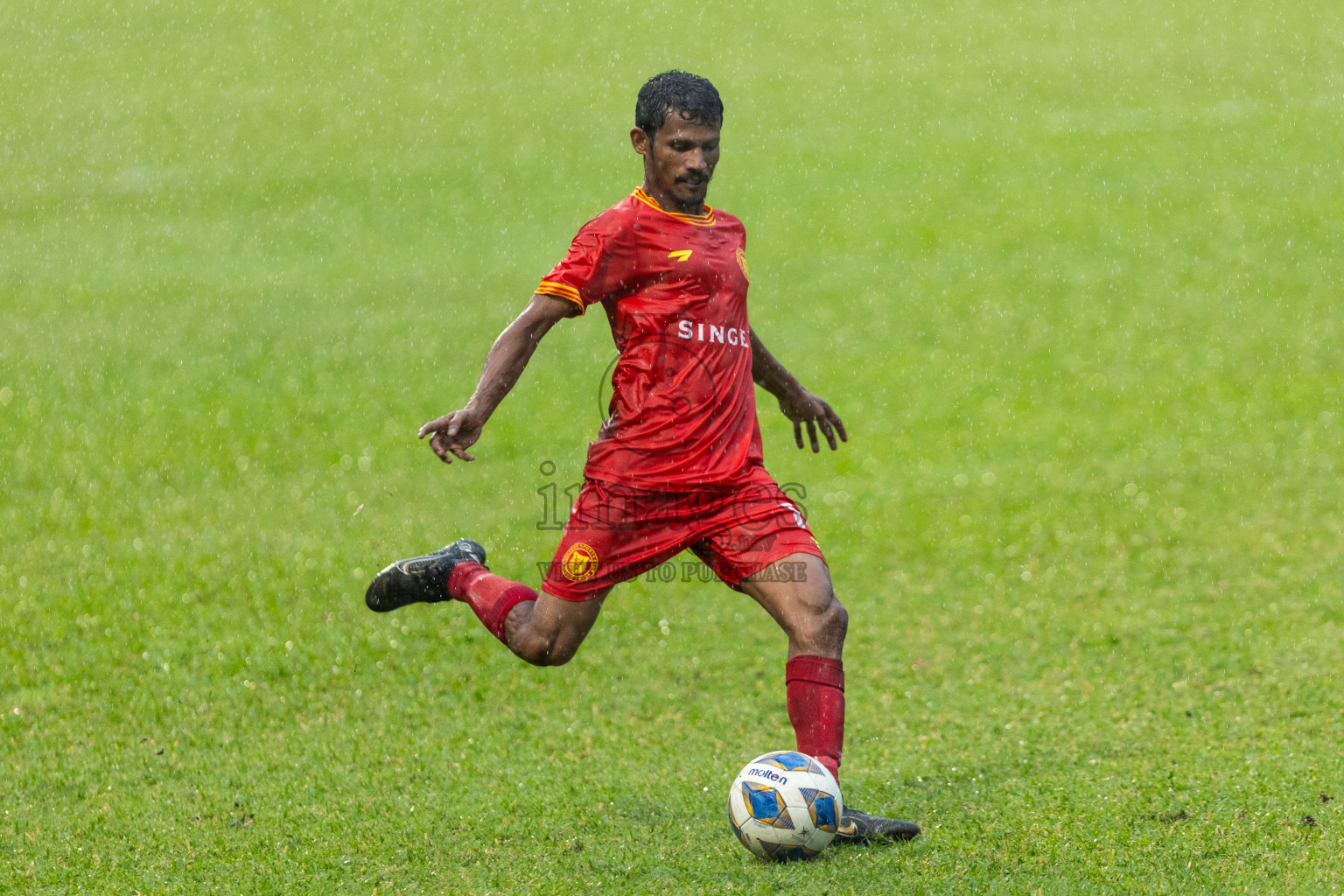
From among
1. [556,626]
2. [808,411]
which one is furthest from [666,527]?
[808,411]

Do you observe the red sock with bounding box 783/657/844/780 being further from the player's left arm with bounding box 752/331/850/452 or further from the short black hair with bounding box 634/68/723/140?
the short black hair with bounding box 634/68/723/140

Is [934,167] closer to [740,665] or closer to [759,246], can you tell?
[759,246]

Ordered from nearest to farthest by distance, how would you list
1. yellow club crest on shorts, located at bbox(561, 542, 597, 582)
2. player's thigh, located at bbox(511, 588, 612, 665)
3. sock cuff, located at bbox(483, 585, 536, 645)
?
yellow club crest on shorts, located at bbox(561, 542, 597, 582) < player's thigh, located at bbox(511, 588, 612, 665) < sock cuff, located at bbox(483, 585, 536, 645)

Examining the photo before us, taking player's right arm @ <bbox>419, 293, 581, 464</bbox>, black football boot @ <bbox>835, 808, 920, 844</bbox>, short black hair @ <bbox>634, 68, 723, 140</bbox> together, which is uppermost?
short black hair @ <bbox>634, 68, 723, 140</bbox>

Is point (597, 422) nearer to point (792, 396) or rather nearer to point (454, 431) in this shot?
point (792, 396)

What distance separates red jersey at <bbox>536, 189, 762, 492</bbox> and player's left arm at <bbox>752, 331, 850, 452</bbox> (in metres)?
0.59

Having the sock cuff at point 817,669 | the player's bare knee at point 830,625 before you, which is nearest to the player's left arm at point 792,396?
the player's bare knee at point 830,625

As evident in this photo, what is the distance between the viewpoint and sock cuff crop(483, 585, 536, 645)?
636 centimetres

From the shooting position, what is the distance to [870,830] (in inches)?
229

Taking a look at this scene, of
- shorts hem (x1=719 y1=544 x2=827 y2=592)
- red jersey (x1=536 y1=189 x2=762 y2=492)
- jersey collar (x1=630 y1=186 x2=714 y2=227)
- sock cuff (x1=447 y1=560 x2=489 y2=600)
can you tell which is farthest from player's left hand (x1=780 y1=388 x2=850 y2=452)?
sock cuff (x1=447 y1=560 x2=489 y2=600)

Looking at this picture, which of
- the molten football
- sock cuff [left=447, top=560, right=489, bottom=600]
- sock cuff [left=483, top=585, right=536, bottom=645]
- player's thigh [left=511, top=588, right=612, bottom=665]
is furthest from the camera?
sock cuff [left=447, top=560, right=489, bottom=600]

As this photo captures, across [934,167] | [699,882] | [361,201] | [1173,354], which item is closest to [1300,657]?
[699,882]

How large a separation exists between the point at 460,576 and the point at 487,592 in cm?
30

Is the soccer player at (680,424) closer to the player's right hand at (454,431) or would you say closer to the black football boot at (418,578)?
the player's right hand at (454,431)
